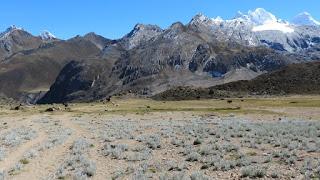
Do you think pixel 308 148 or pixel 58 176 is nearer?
pixel 58 176

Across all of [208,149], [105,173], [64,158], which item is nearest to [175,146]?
[208,149]

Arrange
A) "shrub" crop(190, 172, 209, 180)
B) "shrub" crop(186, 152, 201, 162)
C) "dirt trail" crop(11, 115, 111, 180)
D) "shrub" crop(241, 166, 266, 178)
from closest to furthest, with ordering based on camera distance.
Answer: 1. "shrub" crop(241, 166, 266, 178)
2. "shrub" crop(190, 172, 209, 180)
3. "dirt trail" crop(11, 115, 111, 180)
4. "shrub" crop(186, 152, 201, 162)

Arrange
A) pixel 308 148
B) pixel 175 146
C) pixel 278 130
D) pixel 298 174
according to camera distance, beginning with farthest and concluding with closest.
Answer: pixel 278 130 → pixel 175 146 → pixel 308 148 → pixel 298 174

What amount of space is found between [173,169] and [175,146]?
10.8 meters

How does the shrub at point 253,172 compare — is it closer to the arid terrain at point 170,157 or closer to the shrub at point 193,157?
the arid terrain at point 170,157

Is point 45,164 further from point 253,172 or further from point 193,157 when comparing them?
point 253,172

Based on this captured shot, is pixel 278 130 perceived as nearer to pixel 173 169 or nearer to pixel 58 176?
pixel 173 169

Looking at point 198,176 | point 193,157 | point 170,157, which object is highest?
point 193,157

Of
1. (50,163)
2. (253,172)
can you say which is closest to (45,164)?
(50,163)

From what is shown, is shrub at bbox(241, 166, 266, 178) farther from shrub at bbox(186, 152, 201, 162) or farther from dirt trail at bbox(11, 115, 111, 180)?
dirt trail at bbox(11, 115, 111, 180)

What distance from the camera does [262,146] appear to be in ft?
122

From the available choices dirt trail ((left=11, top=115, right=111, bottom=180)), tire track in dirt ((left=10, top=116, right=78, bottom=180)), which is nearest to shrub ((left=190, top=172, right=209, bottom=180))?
dirt trail ((left=11, top=115, right=111, bottom=180))

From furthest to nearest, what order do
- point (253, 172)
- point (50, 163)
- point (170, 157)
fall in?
point (170, 157) → point (50, 163) → point (253, 172)

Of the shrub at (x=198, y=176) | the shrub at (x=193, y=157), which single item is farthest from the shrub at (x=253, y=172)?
the shrub at (x=193, y=157)
